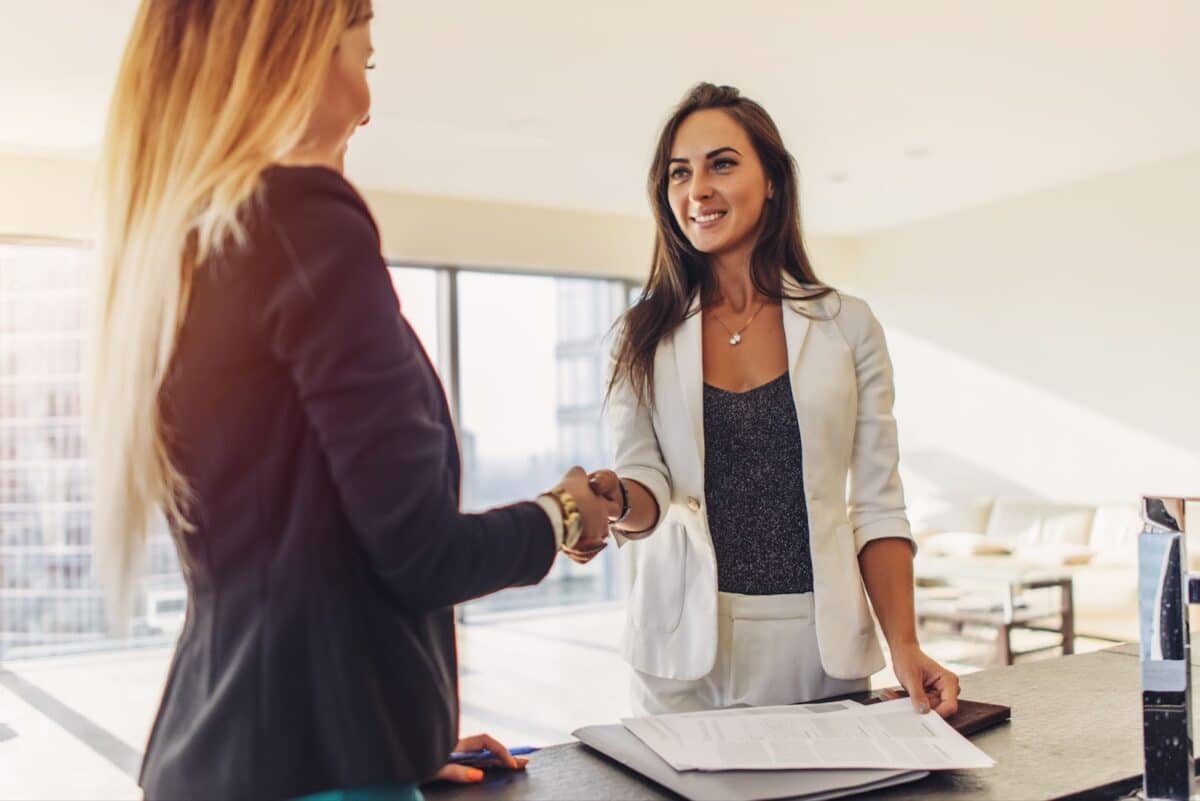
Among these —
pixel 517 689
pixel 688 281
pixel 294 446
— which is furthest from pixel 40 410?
pixel 294 446

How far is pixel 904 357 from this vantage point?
8.32m

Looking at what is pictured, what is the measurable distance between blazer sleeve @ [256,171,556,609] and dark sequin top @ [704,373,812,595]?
0.77 meters

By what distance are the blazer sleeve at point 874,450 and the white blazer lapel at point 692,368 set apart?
8.7 inches

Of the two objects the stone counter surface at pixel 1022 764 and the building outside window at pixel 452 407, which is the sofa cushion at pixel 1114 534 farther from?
the stone counter surface at pixel 1022 764

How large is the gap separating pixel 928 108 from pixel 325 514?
17.0 ft

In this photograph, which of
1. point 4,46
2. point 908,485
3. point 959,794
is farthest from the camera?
point 908,485

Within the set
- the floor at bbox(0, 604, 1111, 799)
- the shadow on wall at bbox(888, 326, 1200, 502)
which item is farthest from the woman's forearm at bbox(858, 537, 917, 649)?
the shadow on wall at bbox(888, 326, 1200, 502)

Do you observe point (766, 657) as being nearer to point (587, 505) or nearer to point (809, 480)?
point (809, 480)

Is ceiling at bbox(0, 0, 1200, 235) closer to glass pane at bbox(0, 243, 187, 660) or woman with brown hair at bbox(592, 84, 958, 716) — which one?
glass pane at bbox(0, 243, 187, 660)

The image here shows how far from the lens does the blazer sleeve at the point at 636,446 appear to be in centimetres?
152

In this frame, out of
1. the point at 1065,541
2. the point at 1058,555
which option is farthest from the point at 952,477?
the point at 1058,555

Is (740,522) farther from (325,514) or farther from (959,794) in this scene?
(325,514)

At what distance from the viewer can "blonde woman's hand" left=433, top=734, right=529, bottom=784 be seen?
1032 mm

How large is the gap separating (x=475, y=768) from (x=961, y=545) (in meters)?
5.91
